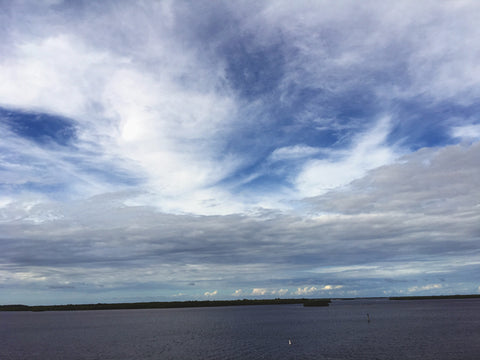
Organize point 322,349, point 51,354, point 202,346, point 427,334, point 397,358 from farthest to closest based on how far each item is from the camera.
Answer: point 427,334, point 202,346, point 51,354, point 322,349, point 397,358

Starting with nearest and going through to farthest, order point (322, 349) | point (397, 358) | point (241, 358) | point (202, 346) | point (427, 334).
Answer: point (397, 358)
point (241, 358)
point (322, 349)
point (202, 346)
point (427, 334)

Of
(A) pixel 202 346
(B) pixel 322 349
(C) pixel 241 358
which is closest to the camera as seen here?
(C) pixel 241 358

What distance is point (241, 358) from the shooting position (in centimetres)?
5966

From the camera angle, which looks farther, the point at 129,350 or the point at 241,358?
the point at 129,350

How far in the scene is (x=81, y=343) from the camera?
86375 millimetres

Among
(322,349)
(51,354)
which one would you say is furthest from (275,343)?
(51,354)

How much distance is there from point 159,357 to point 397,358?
37.9 metres

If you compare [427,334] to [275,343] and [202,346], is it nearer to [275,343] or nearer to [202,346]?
[275,343]

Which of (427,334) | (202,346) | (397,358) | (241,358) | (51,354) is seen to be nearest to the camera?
(397,358)

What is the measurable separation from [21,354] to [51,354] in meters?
6.12

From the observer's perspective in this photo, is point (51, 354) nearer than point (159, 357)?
No

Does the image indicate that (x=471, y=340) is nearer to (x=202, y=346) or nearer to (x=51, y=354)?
(x=202, y=346)

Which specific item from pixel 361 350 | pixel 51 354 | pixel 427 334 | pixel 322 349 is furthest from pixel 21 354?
pixel 427 334

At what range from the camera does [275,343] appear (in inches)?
3004
